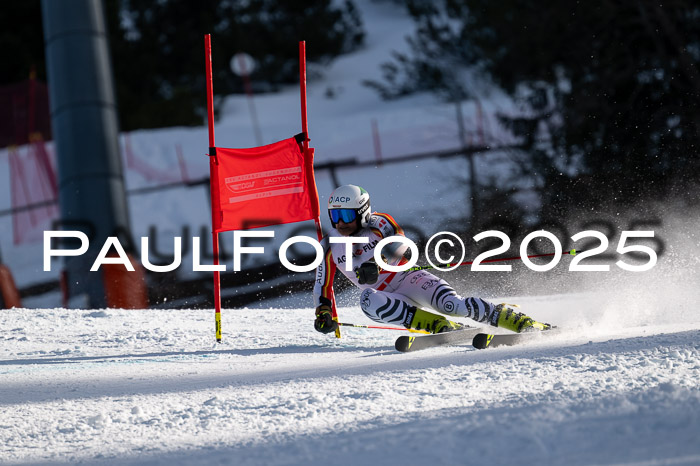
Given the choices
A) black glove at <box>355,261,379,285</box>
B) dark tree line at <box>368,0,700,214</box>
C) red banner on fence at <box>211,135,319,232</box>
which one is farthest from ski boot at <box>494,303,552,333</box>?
dark tree line at <box>368,0,700,214</box>

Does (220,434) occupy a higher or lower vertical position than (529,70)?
lower

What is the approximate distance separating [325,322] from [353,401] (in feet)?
6.94

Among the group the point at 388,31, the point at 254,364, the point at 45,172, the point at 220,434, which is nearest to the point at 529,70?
the point at 45,172

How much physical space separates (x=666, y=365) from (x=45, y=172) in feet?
59.3

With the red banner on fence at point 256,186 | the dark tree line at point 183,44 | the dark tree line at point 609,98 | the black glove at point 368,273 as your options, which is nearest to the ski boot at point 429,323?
the black glove at point 368,273

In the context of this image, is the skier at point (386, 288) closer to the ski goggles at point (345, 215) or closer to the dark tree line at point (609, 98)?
the ski goggles at point (345, 215)

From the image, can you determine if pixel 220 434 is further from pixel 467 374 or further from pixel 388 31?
pixel 388 31

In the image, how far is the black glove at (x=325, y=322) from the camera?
6301 millimetres

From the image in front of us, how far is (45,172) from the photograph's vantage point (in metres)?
20.0

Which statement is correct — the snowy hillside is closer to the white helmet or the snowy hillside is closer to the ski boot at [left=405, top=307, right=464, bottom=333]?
the ski boot at [left=405, top=307, right=464, bottom=333]

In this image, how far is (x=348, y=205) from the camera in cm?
644

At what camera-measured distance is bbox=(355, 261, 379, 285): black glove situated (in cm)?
621

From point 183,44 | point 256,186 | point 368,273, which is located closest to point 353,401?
point 368,273

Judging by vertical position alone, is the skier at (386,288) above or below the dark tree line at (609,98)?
below
